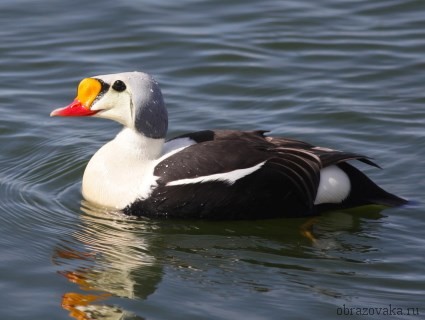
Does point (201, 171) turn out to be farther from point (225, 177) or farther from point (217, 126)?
point (217, 126)

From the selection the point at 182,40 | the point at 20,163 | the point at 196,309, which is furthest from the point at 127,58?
the point at 196,309

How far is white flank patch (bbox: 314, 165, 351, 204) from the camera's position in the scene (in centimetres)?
768

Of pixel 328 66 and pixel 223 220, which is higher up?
pixel 328 66

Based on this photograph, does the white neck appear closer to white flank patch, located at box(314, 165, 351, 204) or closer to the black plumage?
the black plumage

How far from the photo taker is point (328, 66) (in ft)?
34.0

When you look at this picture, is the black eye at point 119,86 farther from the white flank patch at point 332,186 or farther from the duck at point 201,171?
the white flank patch at point 332,186

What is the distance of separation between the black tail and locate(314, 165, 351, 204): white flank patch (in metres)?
0.04

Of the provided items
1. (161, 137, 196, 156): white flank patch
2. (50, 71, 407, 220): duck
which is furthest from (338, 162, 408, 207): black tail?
(161, 137, 196, 156): white flank patch

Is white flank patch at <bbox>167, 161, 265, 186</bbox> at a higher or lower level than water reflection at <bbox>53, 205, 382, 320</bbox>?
higher

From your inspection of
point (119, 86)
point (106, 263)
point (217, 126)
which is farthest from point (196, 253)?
point (217, 126)

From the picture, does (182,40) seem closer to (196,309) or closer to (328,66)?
(328,66)

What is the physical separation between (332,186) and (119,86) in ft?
5.14

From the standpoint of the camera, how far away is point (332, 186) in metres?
7.68

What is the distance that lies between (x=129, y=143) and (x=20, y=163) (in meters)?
1.20
